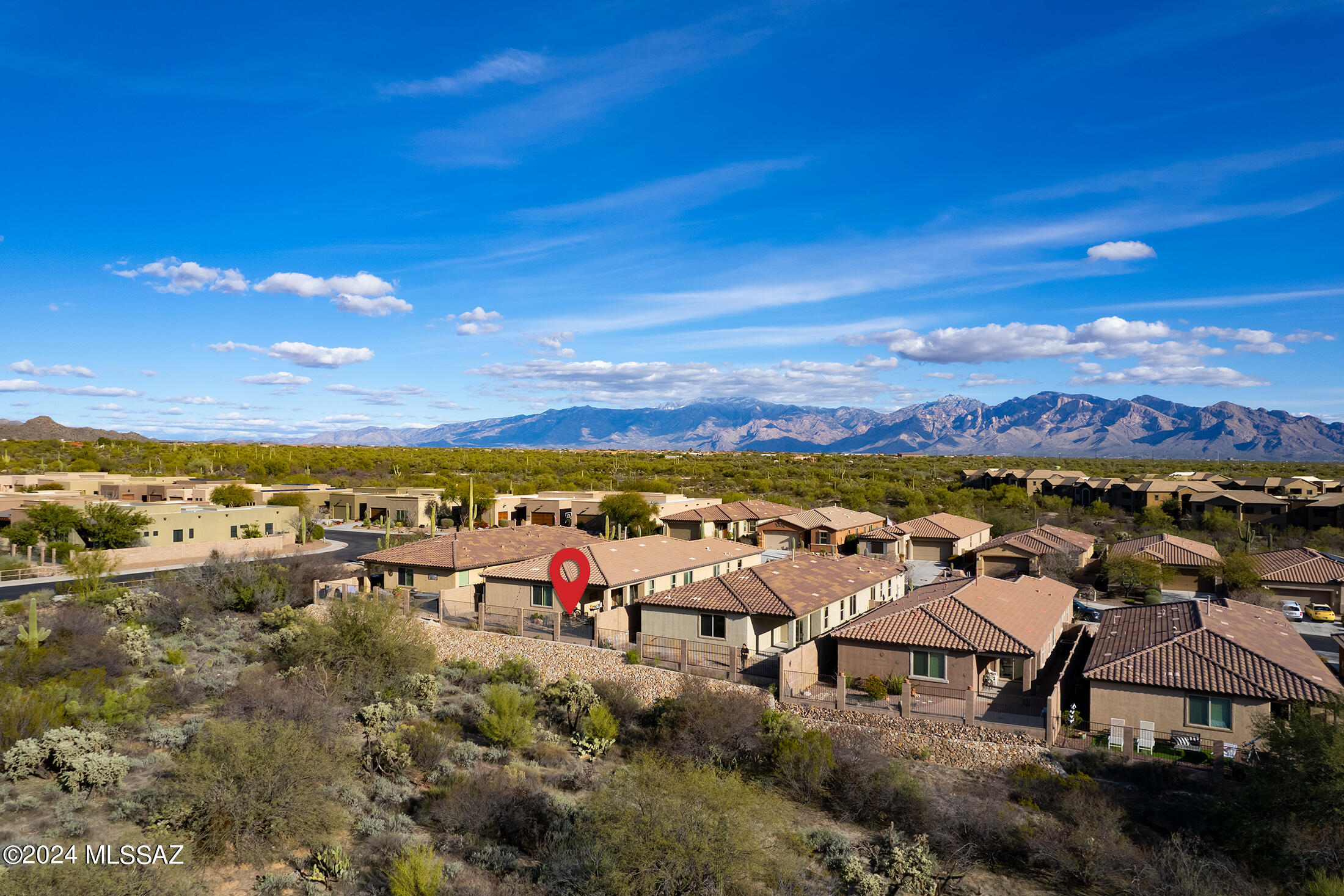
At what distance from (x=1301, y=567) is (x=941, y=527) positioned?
794 inches

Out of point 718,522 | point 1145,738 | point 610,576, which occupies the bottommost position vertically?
point 1145,738

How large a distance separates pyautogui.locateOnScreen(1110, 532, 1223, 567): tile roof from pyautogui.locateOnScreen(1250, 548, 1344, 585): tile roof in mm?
2557

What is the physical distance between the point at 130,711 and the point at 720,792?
17.2 meters

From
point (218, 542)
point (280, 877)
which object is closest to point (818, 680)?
point (280, 877)

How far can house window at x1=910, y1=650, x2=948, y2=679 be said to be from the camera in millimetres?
25578

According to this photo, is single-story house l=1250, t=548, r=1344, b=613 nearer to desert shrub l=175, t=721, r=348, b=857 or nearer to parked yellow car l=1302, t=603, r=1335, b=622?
parked yellow car l=1302, t=603, r=1335, b=622

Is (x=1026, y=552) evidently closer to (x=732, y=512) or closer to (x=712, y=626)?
(x=732, y=512)

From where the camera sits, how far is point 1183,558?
46438 mm

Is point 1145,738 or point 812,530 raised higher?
point 812,530

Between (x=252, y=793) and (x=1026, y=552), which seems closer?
(x=252, y=793)

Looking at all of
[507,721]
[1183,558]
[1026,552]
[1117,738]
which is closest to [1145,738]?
[1117,738]

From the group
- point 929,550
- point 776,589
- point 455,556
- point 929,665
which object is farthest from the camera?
point 929,550

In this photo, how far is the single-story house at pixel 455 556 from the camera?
3666cm

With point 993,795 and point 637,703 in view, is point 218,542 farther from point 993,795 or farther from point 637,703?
point 993,795
